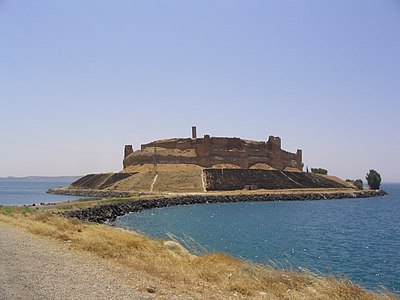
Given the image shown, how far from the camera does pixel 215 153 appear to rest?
100688mm

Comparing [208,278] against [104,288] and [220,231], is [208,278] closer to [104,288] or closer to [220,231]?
[104,288]

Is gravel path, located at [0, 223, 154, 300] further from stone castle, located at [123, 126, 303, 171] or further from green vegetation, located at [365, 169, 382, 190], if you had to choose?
green vegetation, located at [365, 169, 382, 190]

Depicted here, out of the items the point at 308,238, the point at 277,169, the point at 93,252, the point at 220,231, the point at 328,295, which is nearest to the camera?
the point at 328,295

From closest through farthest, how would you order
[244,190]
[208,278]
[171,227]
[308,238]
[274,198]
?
[208,278] < [308,238] < [171,227] < [274,198] < [244,190]

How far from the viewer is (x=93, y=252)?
445 inches

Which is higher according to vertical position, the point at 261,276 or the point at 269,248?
the point at 261,276

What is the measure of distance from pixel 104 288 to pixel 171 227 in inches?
1126

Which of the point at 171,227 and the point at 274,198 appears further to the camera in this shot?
the point at 274,198

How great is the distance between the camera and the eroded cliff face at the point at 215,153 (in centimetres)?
9944

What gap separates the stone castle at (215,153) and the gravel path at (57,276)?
8620 cm

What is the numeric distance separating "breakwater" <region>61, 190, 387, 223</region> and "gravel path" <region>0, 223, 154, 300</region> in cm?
2835

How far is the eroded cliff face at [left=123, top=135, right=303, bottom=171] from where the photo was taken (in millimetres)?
99438

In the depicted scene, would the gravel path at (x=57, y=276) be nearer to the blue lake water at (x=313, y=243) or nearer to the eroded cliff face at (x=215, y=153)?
the blue lake water at (x=313, y=243)

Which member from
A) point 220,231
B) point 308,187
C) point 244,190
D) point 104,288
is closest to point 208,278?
A: point 104,288
